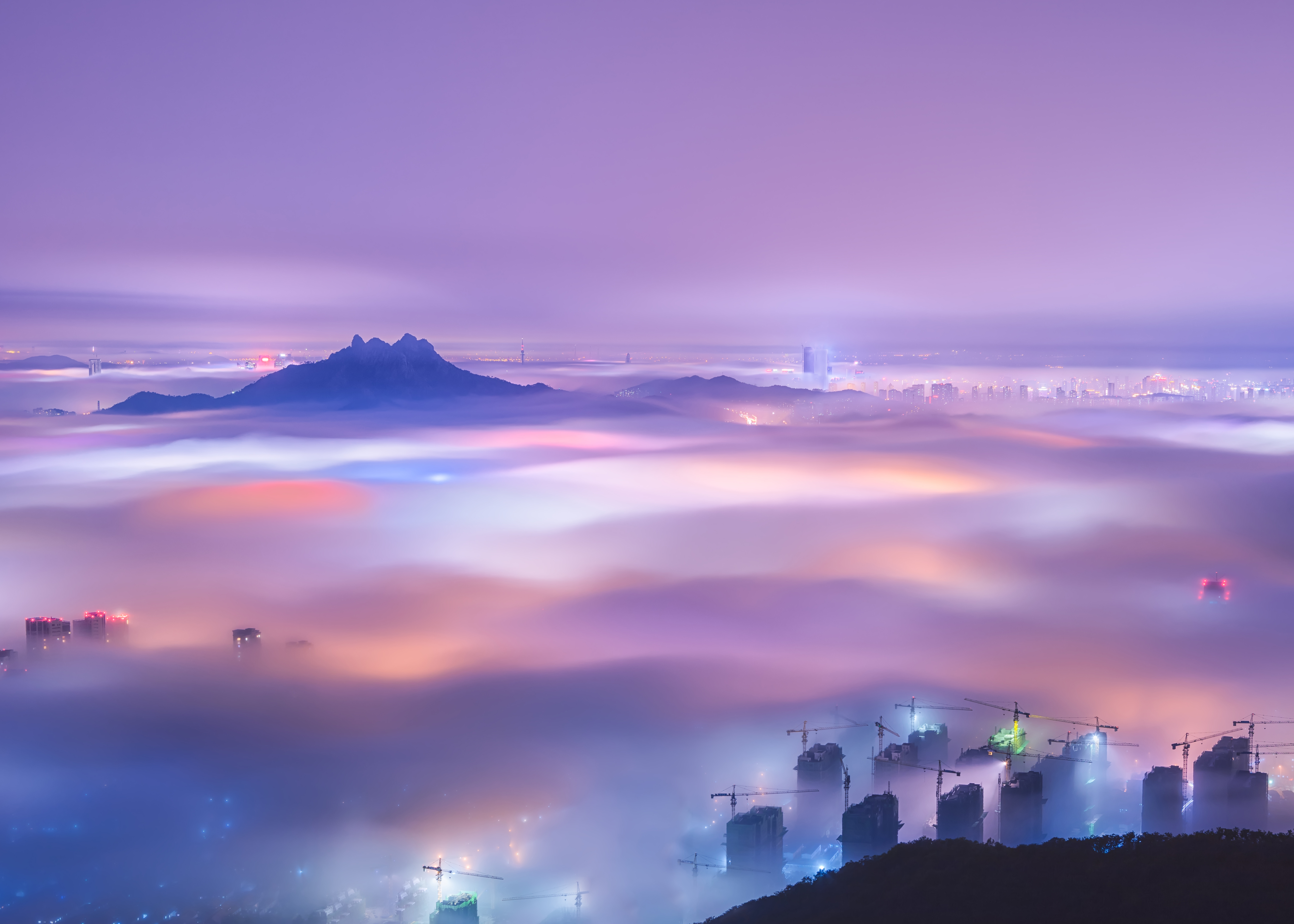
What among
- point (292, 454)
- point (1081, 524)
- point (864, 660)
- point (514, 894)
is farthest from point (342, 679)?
point (292, 454)

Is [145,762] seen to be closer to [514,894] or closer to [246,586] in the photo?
[514,894]

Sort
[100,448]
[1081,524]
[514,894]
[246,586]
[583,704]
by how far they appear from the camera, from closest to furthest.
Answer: [514,894], [583,704], [246,586], [1081,524], [100,448]

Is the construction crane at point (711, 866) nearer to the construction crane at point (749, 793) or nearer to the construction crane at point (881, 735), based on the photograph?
the construction crane at point (749, 793)

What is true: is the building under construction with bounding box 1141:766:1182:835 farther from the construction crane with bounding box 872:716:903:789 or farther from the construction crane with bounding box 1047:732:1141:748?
the construction crane with bounding box 872:716:903:789

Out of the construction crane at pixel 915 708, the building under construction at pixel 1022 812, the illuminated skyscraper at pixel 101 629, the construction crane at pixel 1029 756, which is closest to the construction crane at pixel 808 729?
the construction crane at pixel 915 708

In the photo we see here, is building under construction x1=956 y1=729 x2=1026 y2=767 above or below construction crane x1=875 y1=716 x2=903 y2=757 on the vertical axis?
above

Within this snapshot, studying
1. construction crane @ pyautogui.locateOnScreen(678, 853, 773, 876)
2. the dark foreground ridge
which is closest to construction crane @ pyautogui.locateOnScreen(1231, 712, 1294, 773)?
construction crane @ pyautogui.locateOnScreen(678, 853, 773, 876)

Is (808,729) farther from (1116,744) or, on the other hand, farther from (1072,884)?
(1072,884)
